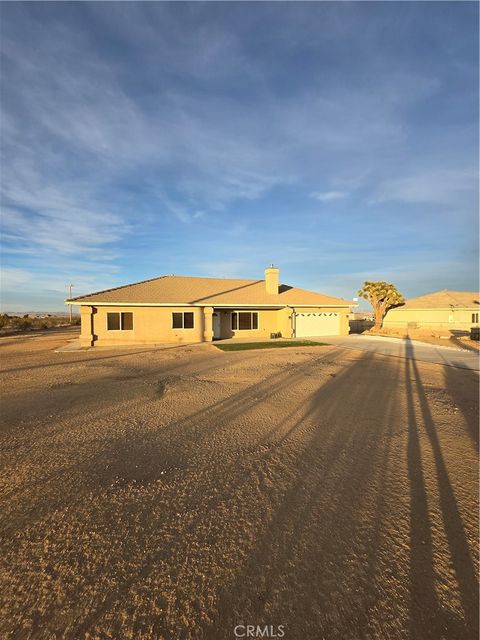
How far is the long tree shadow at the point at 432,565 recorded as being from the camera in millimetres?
2209

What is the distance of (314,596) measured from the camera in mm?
2393

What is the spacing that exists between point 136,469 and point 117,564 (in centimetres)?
164

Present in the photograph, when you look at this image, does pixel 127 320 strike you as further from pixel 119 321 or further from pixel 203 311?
pixel 203 311

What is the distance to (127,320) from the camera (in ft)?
65.5

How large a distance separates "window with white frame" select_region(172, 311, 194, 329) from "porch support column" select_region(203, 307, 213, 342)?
89cm

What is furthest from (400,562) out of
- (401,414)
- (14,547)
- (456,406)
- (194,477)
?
(456,406)

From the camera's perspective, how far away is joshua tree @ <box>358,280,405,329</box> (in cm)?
2900

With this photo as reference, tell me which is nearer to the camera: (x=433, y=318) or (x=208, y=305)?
(x=208, y=305)

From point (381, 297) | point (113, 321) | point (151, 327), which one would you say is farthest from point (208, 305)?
point (381, 297)

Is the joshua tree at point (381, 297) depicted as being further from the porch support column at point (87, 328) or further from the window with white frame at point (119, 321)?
the porch support column at point (87, 328)

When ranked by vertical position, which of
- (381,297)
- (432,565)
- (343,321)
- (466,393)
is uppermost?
(381,297)

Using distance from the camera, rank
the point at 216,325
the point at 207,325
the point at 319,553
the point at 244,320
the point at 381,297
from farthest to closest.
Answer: the point at 381,297, the point at 244,320, the point at 216,325, the point at 207,325, the point at 319,553

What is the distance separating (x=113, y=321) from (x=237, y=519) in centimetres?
1843

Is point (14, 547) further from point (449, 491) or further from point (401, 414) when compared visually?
point (401, 414)
